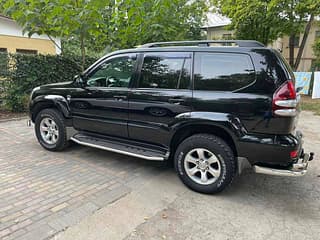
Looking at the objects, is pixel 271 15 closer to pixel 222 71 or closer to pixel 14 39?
pixel 222 71

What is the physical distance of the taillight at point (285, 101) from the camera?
267cm

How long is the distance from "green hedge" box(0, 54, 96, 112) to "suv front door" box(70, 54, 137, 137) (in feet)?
14.7

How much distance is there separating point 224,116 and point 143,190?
4.68 ft

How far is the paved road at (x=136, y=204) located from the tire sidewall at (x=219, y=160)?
0.12m

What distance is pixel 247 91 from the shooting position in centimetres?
286

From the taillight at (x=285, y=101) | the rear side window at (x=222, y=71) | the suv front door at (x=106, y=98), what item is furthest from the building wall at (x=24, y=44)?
the taillight at (x=285, y=101)

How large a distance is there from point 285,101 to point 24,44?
1334 centimetres

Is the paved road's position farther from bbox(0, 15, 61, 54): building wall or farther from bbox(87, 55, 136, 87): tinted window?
bbox(0, 15, 61, 54): building wall

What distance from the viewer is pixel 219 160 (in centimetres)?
303

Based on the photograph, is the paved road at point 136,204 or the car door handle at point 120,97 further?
the car door handle at point 120,97

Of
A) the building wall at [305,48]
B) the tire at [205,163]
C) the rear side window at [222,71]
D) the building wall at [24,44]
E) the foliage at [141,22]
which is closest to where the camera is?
the rear side window at [222,71]

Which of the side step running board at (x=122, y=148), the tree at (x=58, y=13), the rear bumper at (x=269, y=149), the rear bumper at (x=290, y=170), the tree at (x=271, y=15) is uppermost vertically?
the tree at (x=271, y=15)

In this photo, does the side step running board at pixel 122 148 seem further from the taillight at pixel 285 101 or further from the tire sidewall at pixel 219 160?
the taillight at pixel 285 101

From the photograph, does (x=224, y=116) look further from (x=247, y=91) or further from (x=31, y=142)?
(x=31, y=142)
